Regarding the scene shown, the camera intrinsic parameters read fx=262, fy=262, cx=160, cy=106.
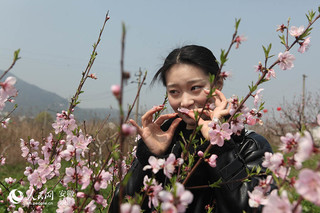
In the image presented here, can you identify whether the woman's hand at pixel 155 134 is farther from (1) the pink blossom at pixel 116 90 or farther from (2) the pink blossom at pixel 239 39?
(1) the pink blossom at pixel 116 90

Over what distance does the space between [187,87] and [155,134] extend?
0.38 m

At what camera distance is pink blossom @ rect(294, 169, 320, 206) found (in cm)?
53

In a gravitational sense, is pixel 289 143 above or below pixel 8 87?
below

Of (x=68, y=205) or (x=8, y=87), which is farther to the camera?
(x=68, y=205)

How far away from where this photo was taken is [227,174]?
1353 millimetres

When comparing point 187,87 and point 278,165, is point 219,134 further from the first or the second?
point 187,87

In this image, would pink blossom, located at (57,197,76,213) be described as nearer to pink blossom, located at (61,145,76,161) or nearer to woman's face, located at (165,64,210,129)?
pink blossom, located at (61,145,76,161)

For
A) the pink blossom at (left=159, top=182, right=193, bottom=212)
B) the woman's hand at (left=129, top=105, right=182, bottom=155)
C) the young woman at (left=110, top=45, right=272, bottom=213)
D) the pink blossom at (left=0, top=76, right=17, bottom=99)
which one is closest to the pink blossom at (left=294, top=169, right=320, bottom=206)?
the pink blossom at (left=159, top=182, right=193, bottom=212)

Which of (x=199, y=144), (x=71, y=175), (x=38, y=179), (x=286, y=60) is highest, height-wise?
(x=286, y=60)

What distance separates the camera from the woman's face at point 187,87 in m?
1.72

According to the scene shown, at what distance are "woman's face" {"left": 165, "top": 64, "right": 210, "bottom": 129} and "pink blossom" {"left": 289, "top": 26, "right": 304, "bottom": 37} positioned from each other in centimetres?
64

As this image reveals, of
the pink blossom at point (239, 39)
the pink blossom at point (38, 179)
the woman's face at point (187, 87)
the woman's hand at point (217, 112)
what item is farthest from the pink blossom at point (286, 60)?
the pink blossom at point (38, 179)

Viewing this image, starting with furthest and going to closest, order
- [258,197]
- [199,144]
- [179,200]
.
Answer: [199,144]
[258,197]
[179,200]

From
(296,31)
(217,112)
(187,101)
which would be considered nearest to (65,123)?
(187,101)
